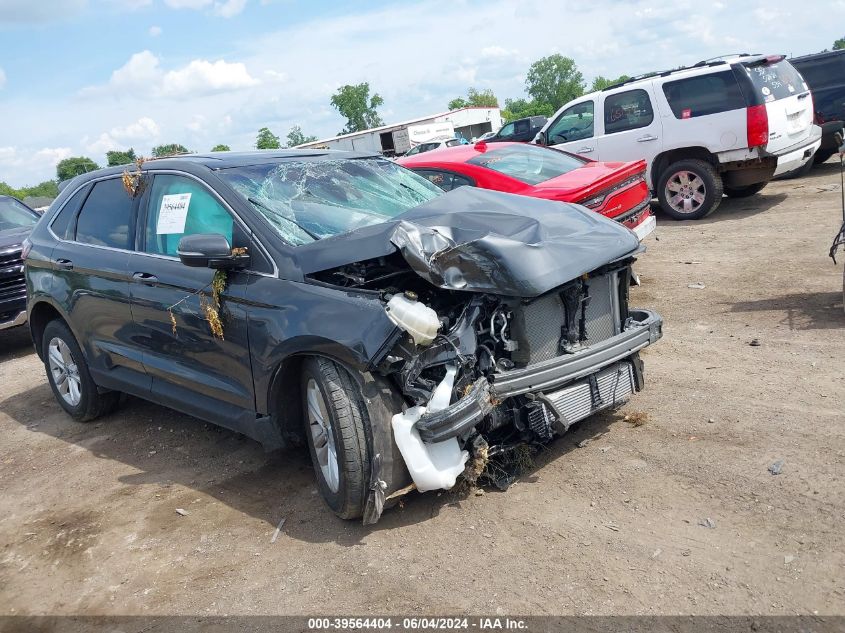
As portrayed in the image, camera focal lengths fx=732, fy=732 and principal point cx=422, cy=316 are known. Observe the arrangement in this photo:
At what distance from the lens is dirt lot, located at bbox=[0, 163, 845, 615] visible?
3.07 metres

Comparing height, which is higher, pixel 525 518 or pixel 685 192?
pixel 685 192

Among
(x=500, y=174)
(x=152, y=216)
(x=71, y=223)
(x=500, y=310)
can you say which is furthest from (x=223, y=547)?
(x=500, y=174)

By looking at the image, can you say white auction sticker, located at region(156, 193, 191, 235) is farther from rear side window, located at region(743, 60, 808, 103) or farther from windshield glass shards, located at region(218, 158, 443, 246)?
rear side window, located at region(743, 60, 808, 103)

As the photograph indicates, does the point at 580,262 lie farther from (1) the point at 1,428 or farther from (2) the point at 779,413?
(1) the point at 1,428

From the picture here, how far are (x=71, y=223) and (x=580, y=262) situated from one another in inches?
158

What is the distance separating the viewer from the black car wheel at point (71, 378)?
5.70 meters

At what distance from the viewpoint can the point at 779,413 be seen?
4297 mm

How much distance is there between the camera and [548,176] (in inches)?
301

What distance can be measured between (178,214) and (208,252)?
87cm

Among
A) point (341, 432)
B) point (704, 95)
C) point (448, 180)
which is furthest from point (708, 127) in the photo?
point (341, 432)

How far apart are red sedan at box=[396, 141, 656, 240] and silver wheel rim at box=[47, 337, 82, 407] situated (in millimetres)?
3223

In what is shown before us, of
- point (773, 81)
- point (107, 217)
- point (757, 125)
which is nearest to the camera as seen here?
point (107, 217)

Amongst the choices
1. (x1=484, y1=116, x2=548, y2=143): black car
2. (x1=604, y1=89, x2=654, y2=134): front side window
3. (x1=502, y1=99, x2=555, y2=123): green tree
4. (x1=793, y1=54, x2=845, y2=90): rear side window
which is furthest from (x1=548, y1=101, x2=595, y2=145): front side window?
(x1=502, y1=99, x2=555, y2=123): green tree

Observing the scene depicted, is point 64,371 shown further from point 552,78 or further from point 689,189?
point 552,78
